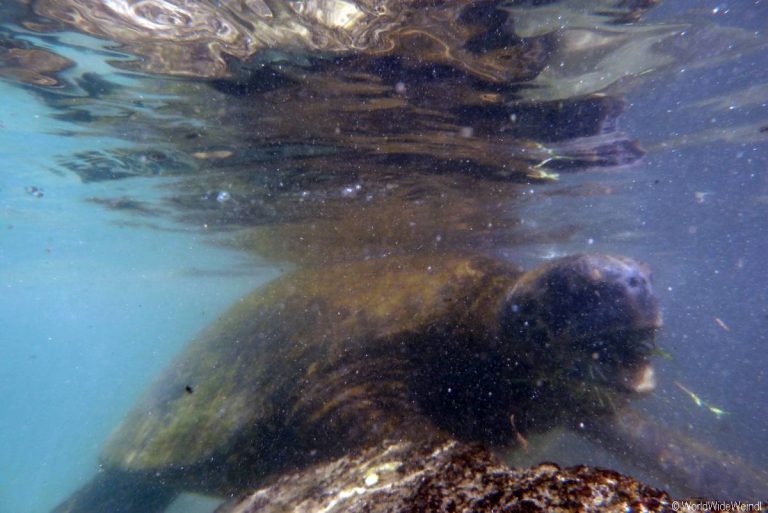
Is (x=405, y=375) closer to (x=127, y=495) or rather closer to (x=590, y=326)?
(x=590, y=326)

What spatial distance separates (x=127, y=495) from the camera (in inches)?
328

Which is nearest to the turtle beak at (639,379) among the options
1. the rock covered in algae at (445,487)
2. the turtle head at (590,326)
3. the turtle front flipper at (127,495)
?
the turtle head at (590,326)

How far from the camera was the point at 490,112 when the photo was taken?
9312 mm

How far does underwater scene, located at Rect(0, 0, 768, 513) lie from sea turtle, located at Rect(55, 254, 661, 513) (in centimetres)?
4

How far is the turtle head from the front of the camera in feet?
19.2

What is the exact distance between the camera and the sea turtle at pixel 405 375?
605 cm

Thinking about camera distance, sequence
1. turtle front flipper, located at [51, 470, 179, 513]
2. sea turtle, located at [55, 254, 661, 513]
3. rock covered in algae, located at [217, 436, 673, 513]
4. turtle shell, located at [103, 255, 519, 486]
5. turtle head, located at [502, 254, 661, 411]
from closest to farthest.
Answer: rock covered in algae, located at [217, 436, 673, 513]
turtle head, located at [502, 254, 661, 411]
sea turtle, located at [55, 254, 661, 513]
turtle shell, located at [103, 255, 519, 486]
turtle front flipper, located at [51, 470, 179, 513]

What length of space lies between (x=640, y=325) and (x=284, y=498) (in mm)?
4879

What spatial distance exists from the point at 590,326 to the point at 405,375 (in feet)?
9.17

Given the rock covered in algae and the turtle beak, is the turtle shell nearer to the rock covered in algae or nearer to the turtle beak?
the rock covered in algae

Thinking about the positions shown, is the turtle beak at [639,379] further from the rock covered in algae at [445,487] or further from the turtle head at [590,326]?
the rock covered in algae at [445,487]

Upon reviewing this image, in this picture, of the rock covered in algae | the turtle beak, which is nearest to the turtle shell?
the rock covered in algae

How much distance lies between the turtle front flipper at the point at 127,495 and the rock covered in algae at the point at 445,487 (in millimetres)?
4659

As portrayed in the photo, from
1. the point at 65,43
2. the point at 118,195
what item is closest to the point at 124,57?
the point at 65,43
